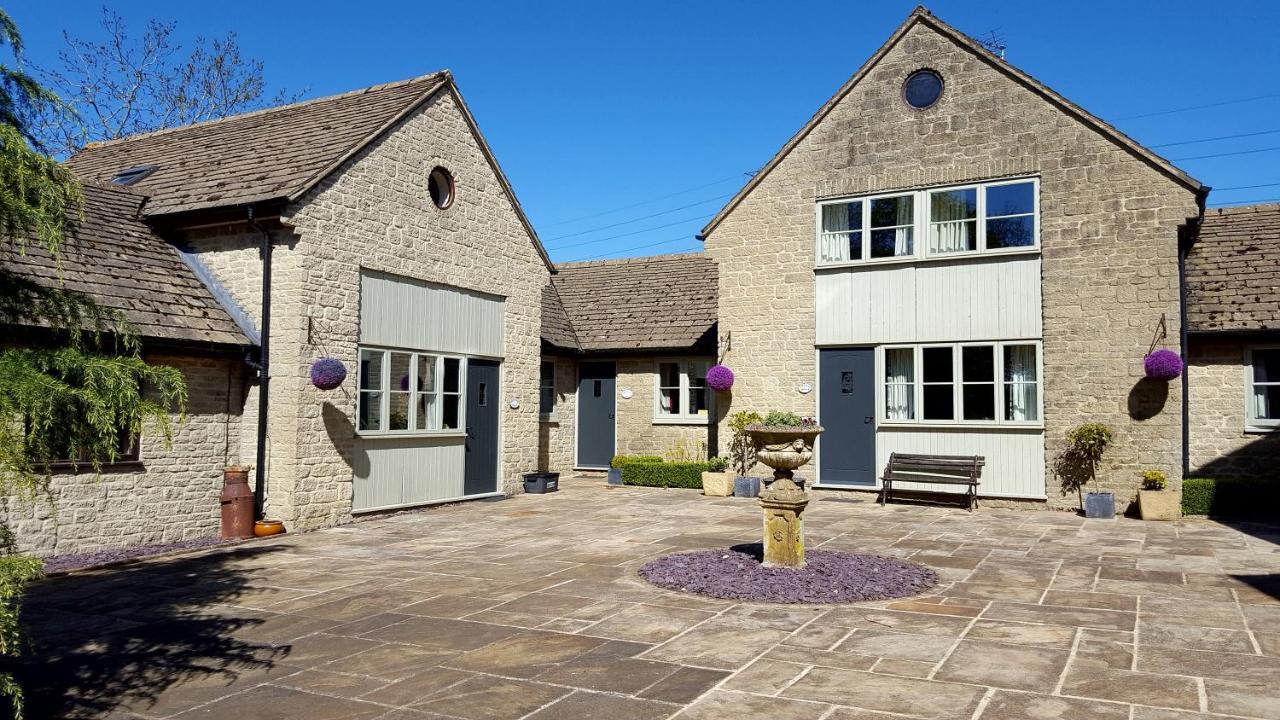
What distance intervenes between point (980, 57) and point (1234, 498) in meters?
8.17

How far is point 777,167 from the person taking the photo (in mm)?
17281

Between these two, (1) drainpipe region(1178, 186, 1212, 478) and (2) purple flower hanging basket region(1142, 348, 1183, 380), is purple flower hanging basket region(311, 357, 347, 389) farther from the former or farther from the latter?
(1) drainpipe region(1178, 186, 1212, 478)

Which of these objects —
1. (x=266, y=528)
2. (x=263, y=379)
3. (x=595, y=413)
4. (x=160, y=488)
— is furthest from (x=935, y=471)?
(x=160, y=488)

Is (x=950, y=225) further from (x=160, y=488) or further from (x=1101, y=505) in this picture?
(x=160, y=488)

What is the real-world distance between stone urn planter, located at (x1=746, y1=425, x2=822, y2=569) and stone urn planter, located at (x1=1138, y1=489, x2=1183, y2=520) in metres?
7.49

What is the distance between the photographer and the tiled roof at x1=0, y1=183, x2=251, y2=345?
11094 mm

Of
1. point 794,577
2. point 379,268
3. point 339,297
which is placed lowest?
point 794,577

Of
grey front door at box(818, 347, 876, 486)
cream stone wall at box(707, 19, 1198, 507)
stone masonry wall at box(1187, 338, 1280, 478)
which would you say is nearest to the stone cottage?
cream stone wall at box(707, 19, 1198, 507)

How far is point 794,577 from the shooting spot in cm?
870

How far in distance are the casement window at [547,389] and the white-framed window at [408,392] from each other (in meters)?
5.00

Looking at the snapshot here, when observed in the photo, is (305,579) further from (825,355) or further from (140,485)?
(825,355)

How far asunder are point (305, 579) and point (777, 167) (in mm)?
11724

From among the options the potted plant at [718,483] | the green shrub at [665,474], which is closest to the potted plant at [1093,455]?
the potted plant at [718,483]

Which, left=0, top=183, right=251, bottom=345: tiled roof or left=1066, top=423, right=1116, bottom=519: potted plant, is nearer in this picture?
left=0, top=183, right=251, bottom=345: tiled roof
